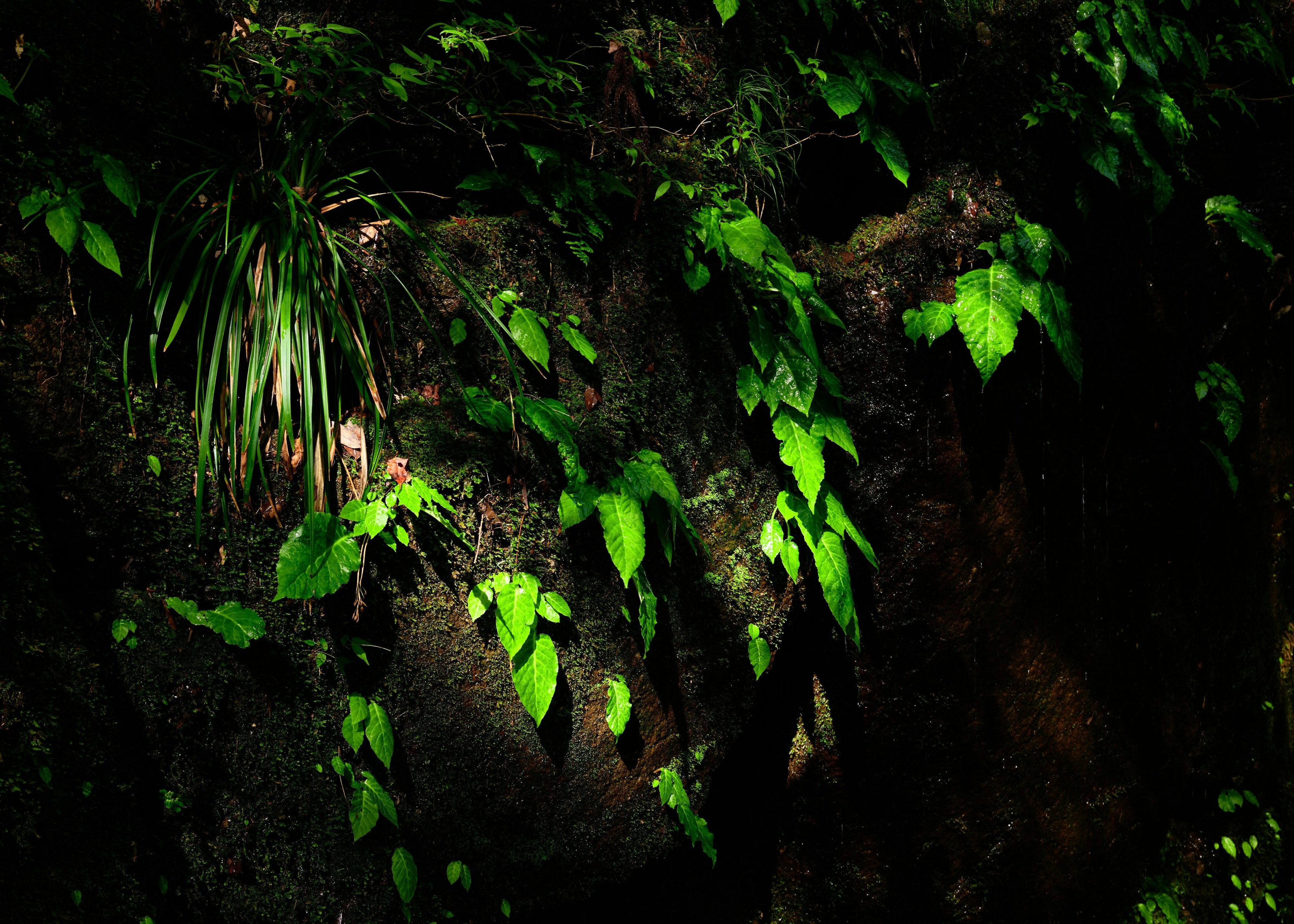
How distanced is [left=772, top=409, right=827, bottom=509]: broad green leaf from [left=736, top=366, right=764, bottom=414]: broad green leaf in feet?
0.31

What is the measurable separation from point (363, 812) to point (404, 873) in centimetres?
23

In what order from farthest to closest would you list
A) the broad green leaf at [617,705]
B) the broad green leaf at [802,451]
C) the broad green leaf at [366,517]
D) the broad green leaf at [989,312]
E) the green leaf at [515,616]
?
the broad green leaf at [989,312]
the broad green leaf at [802,451]
the broad green leaf at [617,705]
the green leaf at [515,616]
the broad green leaf at [366,517]

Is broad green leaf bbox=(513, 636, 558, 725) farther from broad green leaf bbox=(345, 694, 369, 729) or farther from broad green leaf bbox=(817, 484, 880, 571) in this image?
broad green leaf bbox=(817, 484, 880, 571)

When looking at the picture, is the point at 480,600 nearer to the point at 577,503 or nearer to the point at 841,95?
the point at 577,503

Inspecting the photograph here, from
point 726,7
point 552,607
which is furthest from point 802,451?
point 726,7

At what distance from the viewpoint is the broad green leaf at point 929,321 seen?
8.27 feet

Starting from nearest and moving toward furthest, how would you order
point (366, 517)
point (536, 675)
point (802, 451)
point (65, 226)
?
point (65, 226), point (366, 517), point (536, 675), point (802, 451)

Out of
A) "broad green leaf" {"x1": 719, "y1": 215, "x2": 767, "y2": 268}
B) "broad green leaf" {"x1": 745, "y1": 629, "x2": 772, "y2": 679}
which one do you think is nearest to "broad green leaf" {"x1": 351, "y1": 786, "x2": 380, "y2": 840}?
"broad green leaf" {"x1": 745, "y1": 629, "x2": 772, "y2": 679}

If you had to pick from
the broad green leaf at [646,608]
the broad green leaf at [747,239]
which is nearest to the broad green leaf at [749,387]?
the broad green leaf at [747,239]

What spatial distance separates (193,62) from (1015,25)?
3047 mm

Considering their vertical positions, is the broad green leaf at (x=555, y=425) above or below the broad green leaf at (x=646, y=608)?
above

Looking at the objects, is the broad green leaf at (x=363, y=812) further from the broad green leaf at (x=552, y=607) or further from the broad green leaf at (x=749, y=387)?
the broad green leaf at (x=749, y=387)

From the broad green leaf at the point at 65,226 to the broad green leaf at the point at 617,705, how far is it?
6.26 ft

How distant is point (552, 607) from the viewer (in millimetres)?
2096
